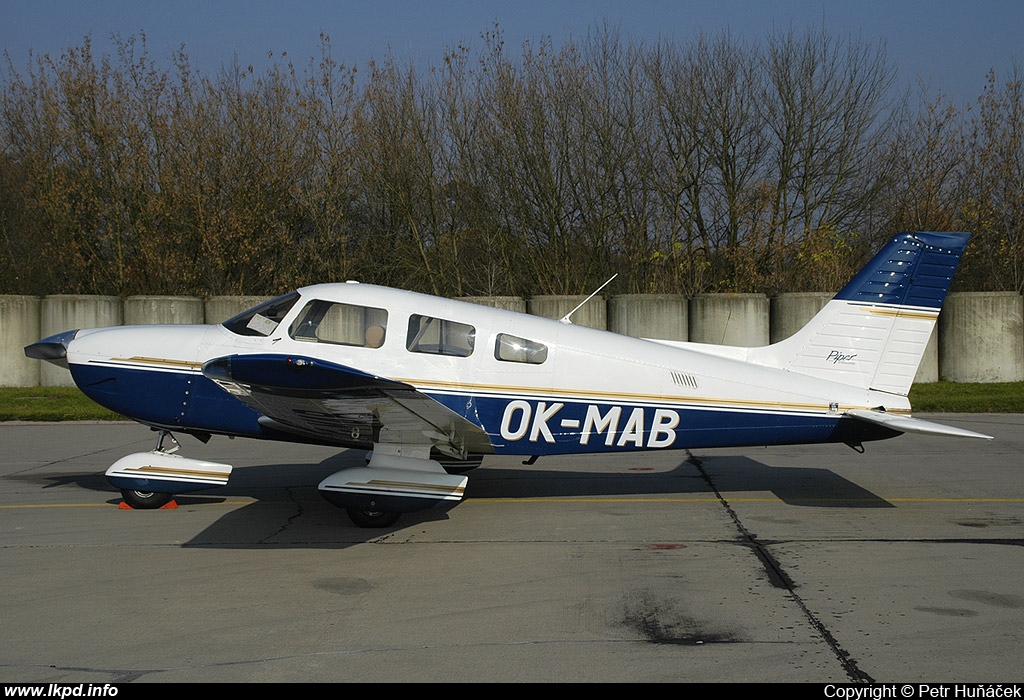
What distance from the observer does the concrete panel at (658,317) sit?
18719mm

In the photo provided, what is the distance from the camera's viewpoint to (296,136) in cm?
2428

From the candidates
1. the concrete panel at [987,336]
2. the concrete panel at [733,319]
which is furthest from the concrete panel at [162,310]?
the concrete panel at [987,336]

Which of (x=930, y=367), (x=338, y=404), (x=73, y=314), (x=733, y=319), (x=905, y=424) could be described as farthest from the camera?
(x=73, y=314)

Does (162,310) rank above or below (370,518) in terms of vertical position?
above

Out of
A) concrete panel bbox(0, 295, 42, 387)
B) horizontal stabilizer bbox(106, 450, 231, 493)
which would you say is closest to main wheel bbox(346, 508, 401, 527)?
horizontal stabilizer bbox(106, 450, 231, 493)

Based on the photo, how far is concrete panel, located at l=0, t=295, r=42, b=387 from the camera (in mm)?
18641

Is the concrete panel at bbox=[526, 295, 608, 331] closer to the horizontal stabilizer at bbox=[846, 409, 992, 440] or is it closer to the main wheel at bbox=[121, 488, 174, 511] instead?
the horizontal stabilizer at bbox=[846, 409, 992, 440]

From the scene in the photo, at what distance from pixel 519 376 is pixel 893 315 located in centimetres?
350

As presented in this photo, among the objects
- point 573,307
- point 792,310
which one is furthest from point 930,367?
point 573,307

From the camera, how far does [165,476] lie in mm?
7918

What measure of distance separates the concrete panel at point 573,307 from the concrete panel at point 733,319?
2.08 meters

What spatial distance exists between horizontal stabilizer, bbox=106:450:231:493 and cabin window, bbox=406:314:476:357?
217 centimetres

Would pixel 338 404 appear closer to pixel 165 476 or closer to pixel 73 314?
pixel 165 476

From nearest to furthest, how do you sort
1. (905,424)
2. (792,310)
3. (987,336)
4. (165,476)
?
(905,424) < (165,476) < (987,336) < (792,310)
